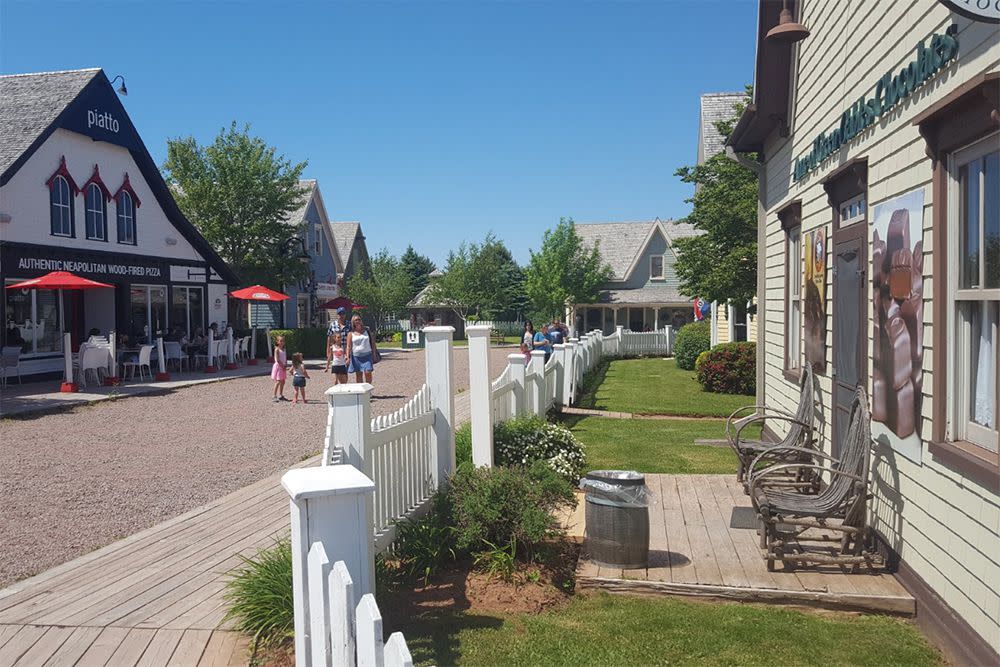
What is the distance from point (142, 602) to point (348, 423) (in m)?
1.79

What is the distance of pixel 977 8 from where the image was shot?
12.9 ft

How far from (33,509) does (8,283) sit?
1341cm

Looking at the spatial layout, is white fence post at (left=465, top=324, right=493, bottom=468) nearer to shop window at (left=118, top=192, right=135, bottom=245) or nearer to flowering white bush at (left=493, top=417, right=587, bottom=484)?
flowering white bush at (left=493, top=417, right=587, bottom=484)

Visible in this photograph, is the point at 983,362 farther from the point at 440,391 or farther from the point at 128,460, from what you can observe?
the point at 128,460

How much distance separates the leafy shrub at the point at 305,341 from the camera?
29445 mm

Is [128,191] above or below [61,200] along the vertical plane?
above

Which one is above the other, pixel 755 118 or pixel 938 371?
pixel 755 118

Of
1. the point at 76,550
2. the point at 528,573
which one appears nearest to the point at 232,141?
the point at 76,550

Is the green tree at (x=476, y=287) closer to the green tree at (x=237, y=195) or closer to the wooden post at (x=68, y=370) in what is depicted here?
the green tree at (x=237, y=195)

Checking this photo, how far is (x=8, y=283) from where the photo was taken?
19.1 metres

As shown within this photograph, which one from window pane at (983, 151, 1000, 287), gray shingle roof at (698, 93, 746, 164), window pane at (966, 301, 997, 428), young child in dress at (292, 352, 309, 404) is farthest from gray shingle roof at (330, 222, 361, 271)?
window pane at (983, 151, 1000, 287)

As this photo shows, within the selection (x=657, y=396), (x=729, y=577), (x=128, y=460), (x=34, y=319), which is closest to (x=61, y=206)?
(x=34, y=319)

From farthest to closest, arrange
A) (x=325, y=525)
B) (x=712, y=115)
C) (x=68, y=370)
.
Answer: (x=712, y=115) < (x=68, y=370) < (x=325, y=525)

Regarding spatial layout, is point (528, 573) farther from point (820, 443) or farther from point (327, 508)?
point (820, 443)
